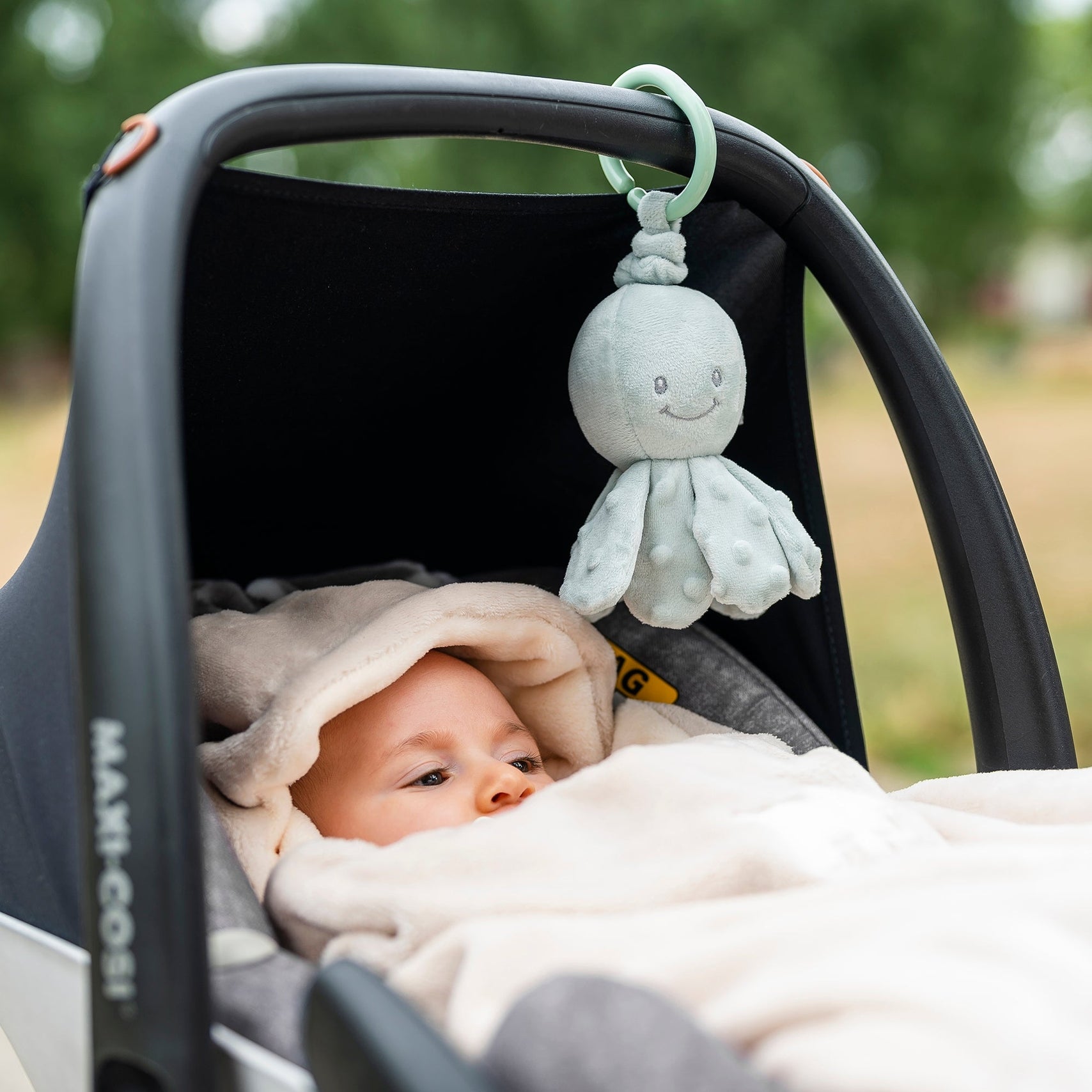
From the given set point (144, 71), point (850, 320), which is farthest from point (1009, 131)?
point (850, 320)

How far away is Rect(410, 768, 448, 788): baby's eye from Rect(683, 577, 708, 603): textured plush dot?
0.28 metres

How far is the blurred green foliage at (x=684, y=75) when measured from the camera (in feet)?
19.9

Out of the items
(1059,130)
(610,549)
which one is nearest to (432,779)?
(610,549)

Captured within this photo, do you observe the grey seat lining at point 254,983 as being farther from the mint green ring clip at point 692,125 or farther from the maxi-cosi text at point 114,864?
the mint green ring clip at point 692,125

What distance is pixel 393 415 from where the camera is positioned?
128 cm

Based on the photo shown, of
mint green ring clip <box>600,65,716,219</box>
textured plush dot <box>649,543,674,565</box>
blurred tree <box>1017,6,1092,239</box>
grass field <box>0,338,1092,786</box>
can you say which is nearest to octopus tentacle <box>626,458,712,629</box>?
textured plush dot <box>649,543,674,565</box>

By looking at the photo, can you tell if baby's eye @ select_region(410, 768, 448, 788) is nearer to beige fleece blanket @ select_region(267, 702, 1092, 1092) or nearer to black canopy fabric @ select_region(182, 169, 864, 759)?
beige fleece blanket @ select_region(267, 702, 1092, 1092)

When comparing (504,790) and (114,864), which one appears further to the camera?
(504,790)

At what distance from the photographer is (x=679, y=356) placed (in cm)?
102

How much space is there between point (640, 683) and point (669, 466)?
1.17 feet

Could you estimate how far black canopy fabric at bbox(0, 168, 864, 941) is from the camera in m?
0.93

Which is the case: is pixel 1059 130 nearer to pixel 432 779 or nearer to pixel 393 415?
pixel 393 415

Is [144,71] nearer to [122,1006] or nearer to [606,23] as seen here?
[606,23]

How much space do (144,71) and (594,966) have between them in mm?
7239
